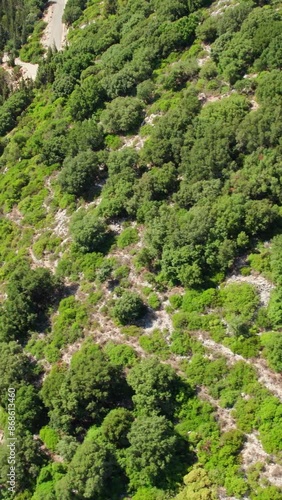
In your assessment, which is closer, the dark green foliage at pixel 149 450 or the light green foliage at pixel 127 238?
the dark green foliage at pixel 149 450

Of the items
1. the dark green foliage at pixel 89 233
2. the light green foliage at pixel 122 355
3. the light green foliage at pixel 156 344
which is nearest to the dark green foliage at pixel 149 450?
the light green foliage at pixel 122 355

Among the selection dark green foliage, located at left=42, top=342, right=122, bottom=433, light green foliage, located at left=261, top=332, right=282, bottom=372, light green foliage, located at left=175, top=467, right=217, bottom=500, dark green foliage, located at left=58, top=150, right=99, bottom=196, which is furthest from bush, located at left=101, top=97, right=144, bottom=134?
light green foliage, located at left=175, top=467, right=217, bottom=500

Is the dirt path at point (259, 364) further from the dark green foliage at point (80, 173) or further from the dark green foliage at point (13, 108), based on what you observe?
the dark green foliage at point (13, 108)

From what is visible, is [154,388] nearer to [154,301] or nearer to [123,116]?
[154,301]

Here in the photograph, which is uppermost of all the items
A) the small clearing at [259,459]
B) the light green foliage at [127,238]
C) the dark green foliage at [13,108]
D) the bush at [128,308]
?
the dark green foliage at [13,108]

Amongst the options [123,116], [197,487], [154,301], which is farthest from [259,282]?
[123,116]

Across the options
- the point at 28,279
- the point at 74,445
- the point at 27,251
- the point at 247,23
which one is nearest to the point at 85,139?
the point at 27,251
